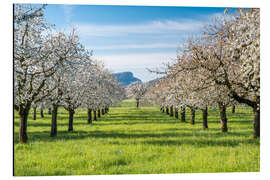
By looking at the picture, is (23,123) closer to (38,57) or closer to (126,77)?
(38,57)

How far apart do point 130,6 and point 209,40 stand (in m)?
3.45

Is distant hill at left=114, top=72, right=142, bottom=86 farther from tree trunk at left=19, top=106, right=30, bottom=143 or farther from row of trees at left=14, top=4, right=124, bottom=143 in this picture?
tree trunk at left=19, top=106, right=30, bottom=143

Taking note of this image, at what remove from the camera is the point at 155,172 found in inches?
350

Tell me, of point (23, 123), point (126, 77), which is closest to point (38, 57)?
point (23, 123)

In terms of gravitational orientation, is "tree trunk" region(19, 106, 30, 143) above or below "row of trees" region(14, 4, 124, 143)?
below

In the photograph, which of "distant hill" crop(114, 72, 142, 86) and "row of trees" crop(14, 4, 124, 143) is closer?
"row of trees" crop(14, 4, 124, 143)

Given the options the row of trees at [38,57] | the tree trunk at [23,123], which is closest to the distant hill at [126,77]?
the row of trees at [38,57]

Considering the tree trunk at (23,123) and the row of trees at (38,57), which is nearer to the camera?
the row of trees at (38,57)

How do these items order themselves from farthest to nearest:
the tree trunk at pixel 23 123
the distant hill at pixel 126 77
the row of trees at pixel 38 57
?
the distant hill at pixel 126 77 → the tree trunk at pixel 23 123 → the row of trees at pixel 38 57

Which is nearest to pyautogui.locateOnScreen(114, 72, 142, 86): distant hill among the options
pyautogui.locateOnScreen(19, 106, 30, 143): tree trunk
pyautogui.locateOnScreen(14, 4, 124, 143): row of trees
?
pyautogui.locateOnScreen(14, 4, 124, 143): row of trees

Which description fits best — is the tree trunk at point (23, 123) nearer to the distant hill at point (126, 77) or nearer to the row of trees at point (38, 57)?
the row of trees at point (38, 57)
